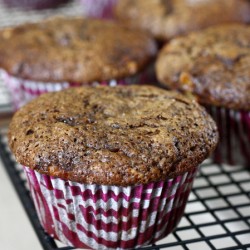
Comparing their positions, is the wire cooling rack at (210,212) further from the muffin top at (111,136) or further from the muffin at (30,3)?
the muffin at (30,3)

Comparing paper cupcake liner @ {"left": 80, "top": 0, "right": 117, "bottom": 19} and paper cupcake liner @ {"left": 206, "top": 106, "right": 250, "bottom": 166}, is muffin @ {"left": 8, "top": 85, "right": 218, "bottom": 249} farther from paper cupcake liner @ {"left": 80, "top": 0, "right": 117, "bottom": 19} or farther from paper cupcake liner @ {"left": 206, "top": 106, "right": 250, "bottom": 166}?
paper cupcake liner @ {"left": 80, "top": 0, "right": 117, "bottom": 19}

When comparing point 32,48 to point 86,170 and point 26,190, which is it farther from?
point 86,170

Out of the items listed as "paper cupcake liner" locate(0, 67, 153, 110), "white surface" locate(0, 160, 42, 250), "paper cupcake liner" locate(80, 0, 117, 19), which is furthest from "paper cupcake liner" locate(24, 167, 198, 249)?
"paper cupcake liner" locate(80, 0, 117, 19)

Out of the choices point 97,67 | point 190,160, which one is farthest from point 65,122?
point 97,67

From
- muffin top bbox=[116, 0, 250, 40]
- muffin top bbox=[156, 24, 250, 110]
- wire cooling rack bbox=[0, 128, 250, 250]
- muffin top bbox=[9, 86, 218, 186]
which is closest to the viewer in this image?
muffin top bbox=[9, 86, 218, 186]

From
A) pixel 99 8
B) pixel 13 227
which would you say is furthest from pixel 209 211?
pixel 99 8

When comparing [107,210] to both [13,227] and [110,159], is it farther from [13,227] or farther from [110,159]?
[13,227]
